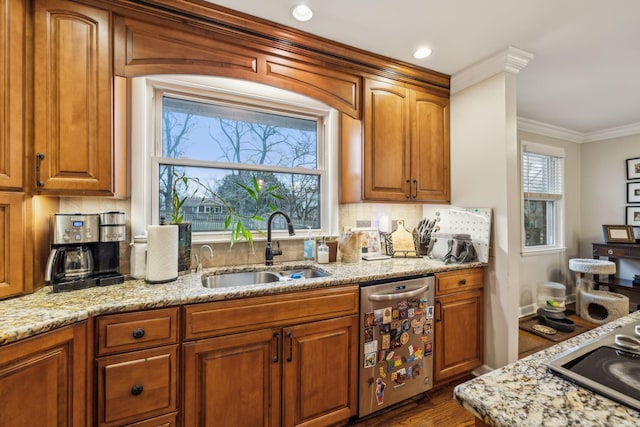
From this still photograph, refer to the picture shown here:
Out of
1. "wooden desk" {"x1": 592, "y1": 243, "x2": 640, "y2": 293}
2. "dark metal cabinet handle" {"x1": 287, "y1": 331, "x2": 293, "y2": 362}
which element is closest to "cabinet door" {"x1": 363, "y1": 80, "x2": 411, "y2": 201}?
"dark metal cabinet handle" {"x1": 287, "y1": 331, "x2": 293, "y2": 362}

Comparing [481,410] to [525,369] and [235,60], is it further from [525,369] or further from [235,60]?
[235,60]

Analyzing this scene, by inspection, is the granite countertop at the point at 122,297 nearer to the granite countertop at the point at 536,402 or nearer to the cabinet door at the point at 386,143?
the cabinet door at the point at 386,143

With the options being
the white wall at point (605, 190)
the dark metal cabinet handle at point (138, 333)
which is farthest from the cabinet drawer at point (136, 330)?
the white wall at point (605, 190)

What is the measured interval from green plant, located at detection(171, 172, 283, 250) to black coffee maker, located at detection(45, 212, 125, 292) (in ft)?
1.30

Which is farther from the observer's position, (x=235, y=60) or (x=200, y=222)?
(x=200, y=222)

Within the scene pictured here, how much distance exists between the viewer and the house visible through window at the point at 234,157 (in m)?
1.99

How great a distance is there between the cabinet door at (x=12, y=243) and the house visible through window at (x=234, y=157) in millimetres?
667

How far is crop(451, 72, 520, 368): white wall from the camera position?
84.0 inches

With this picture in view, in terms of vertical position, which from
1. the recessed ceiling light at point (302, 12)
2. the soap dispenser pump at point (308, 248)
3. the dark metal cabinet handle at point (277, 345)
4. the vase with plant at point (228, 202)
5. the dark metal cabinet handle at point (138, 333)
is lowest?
the dark metal cabinet handle at point (277, 345)

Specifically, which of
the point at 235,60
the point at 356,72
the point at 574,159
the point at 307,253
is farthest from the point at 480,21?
the point at 574,159

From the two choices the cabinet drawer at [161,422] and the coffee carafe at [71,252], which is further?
the coffee carafe at [71,252]

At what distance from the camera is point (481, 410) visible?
23.0 inches

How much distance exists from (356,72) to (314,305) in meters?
1.72

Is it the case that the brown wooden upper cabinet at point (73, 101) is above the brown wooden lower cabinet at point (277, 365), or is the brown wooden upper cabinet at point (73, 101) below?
above
